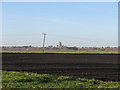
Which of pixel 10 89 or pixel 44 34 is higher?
pixel 44 34

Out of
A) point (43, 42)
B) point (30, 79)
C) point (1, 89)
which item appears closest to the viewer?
point (1, 89)

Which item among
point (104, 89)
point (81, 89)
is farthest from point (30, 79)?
point (104, 89)

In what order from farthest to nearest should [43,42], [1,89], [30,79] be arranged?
[43,42], [30,79], [1,89]

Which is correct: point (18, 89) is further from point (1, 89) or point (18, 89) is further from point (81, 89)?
point (81, 89)

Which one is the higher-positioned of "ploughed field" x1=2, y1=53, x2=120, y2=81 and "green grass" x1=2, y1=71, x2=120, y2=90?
"green grass" x1=2, y1=71, x2=120, y2=90

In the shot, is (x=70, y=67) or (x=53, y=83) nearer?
(x=53, y=83)

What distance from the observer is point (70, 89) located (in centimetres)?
1309

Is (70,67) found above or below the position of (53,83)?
below

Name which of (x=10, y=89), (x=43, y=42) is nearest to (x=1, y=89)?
(x=10, y=89)

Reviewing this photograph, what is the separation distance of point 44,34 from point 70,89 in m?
135

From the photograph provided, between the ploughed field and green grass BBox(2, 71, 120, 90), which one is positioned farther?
the ploughed field

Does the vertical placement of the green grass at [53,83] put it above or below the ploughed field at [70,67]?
above

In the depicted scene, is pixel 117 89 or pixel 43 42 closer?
pixel 117 89

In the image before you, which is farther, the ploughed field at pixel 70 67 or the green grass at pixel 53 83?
the ploughed field at pixel 70 67
